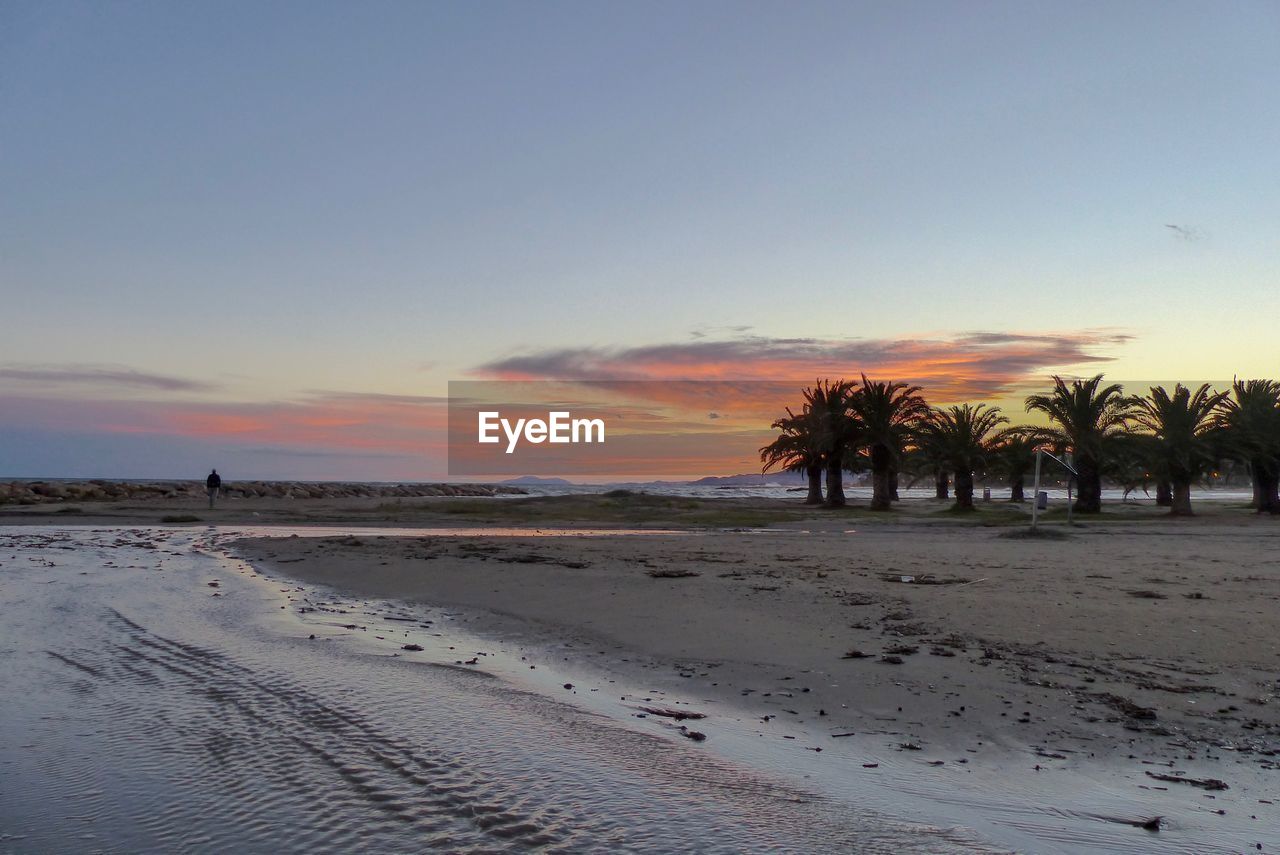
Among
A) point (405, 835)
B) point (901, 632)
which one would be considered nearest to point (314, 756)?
point (405, 835)

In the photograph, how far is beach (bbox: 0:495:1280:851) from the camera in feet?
15.8

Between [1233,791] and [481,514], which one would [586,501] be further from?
[1233,791]

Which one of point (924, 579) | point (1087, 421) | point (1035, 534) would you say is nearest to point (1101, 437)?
point (1087, 421)

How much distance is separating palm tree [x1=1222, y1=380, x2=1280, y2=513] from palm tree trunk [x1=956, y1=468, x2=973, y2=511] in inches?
440

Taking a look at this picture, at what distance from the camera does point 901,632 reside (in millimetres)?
9148

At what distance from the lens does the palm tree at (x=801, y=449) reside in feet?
150

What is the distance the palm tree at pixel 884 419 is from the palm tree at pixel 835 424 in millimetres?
619

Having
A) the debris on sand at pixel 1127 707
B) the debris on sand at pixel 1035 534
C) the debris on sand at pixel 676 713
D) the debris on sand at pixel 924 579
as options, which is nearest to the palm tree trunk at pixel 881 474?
the debris on sand at pixel 1035 534

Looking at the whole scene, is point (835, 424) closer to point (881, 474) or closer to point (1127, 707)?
point (881, 474)

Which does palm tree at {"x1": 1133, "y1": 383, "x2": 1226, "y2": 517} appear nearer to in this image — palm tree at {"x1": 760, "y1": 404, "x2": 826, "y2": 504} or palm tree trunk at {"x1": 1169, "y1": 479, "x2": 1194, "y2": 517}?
palm tree trunk at {"x1": 1169, "y1": 479, "x2": 1194, "y2": 517}

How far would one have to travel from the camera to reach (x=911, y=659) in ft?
26.1

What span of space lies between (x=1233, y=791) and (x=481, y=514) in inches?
1398

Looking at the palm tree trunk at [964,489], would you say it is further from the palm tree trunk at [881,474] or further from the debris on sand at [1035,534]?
the debris on sand at [1035,534]

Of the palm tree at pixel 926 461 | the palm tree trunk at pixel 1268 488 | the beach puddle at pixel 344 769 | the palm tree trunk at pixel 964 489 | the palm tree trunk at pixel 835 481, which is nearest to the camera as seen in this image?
→ the beach puddle at pixel 344 769
